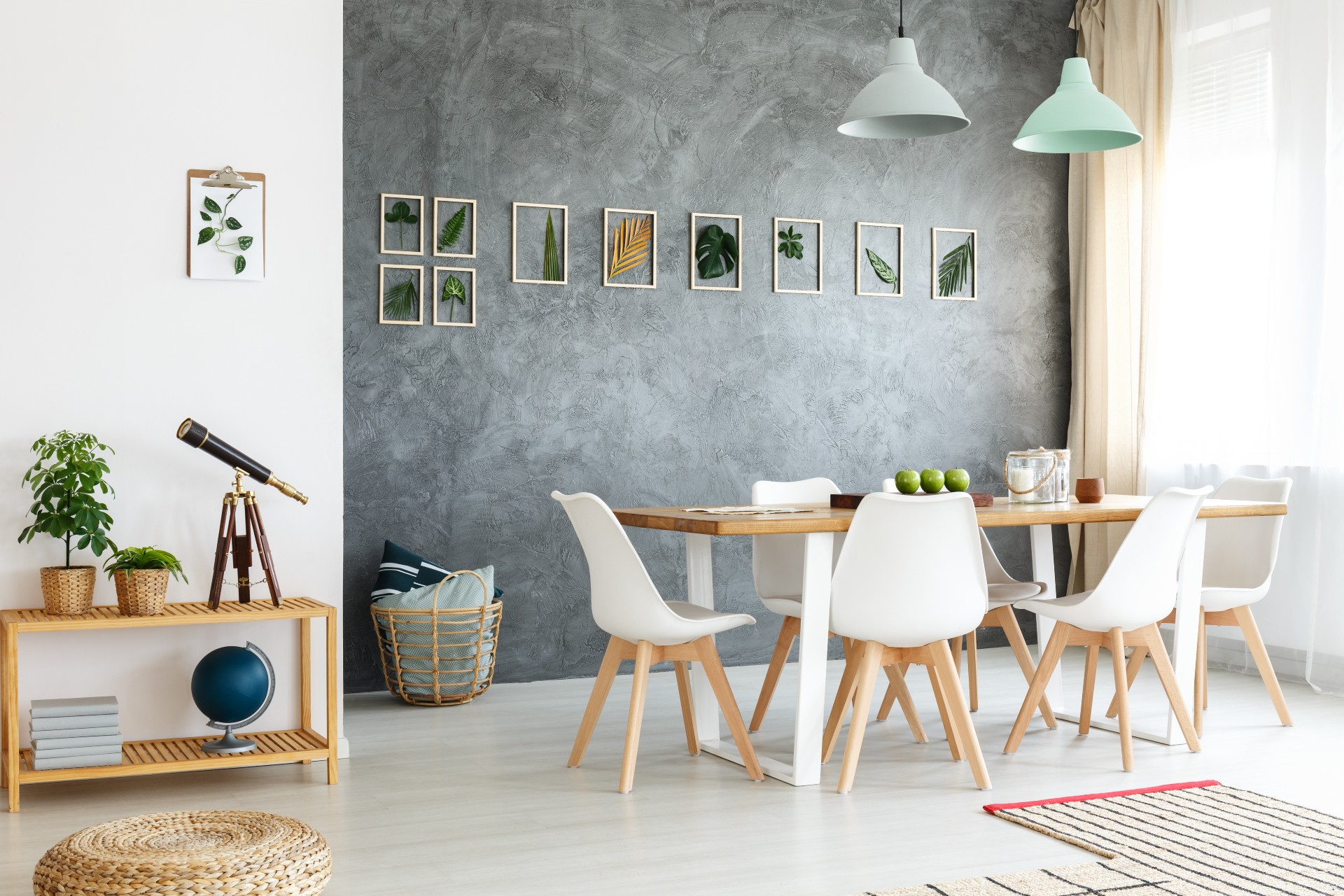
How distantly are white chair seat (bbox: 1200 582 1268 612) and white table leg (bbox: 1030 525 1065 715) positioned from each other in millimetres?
451

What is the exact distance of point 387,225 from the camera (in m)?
4.61

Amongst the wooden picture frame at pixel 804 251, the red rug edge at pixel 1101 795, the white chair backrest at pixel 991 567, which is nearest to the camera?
the red rug edge at pixel 1101 795

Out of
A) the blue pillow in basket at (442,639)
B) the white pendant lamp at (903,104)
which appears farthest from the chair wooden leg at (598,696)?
the white pendant lamp at (903,104)

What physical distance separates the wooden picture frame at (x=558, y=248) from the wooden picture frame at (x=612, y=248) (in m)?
0.14

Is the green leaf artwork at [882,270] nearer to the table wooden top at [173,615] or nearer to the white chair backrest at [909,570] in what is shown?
the white chair backrest at [909,570]

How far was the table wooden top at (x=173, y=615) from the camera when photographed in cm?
306

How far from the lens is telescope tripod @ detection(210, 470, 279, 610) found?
3311 millimetres

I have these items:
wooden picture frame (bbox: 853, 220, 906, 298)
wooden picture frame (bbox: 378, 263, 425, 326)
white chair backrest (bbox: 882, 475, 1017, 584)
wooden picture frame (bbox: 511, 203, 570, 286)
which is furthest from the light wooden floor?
wooden picture frame (bbox: 853, 220, 906, 298)

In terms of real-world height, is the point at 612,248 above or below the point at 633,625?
above

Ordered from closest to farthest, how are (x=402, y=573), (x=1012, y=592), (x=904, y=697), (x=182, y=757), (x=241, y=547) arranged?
(x=182, y=757) < (x=241, y=547) < (x=904, y=697) < (x=1012, y=592) < (x=402, y=573)

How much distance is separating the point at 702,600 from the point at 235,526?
131 centimetres

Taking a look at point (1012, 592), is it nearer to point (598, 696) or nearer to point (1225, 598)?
point (1225, 598)

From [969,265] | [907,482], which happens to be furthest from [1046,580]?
[969,265]

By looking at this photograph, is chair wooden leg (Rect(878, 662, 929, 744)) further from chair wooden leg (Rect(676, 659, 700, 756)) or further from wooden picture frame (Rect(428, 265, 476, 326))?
wooden picture frame (Rect(428, 265, 476, 326))
